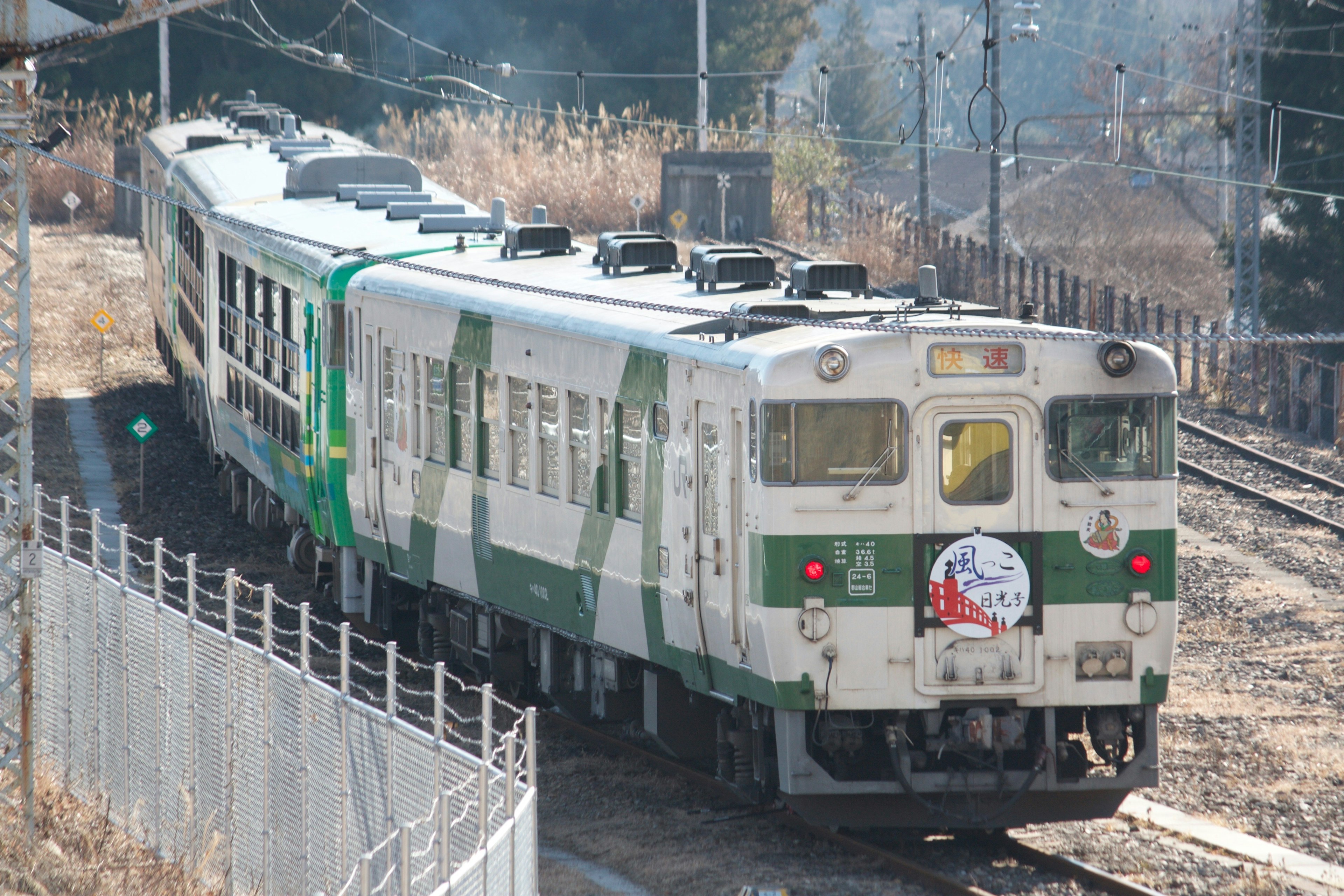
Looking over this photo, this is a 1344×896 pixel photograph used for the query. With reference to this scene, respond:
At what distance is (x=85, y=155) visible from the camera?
144 ft

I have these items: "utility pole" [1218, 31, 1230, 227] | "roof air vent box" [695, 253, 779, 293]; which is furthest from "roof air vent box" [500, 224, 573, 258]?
"utility pole" [1218, 31, 1230, 227]

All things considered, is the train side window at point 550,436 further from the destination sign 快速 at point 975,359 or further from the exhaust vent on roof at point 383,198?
the exhaust vent on roof at point 383,198

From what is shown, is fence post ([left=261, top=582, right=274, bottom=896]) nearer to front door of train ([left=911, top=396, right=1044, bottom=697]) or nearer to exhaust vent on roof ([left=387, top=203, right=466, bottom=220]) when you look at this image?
front door of train ([left=911, top=396, right=1044, bottom=697])

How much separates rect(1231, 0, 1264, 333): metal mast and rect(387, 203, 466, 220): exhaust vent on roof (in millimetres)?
15377

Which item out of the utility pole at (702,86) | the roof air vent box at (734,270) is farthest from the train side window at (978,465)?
the utility pole at (702,86)

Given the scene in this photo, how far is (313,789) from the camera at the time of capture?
Answer: 803 cm

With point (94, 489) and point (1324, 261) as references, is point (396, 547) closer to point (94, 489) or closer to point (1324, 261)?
point (94, 489)

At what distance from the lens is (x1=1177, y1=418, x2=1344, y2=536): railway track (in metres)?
20.3

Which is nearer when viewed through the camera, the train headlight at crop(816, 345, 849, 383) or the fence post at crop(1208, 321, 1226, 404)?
the train headlight at crop(816, 345, 849, 383)

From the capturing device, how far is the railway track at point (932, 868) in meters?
8.92

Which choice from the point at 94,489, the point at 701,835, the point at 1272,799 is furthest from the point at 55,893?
the point at 94,489

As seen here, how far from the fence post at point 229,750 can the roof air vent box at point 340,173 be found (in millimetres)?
10965

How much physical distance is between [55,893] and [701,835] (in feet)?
10.9

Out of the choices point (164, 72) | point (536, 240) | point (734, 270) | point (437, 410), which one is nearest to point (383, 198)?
point (536, 240)
